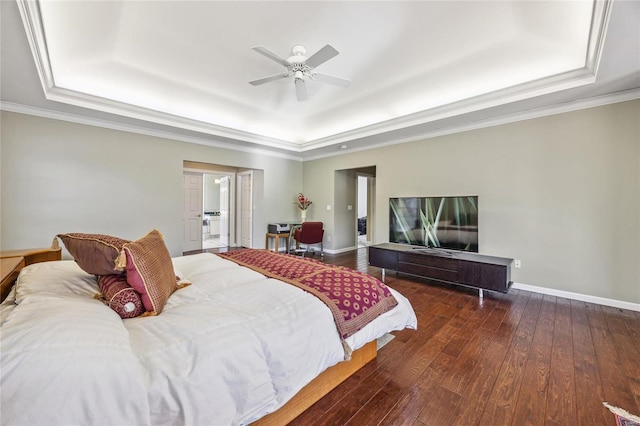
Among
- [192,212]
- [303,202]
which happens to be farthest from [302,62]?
[192,212]

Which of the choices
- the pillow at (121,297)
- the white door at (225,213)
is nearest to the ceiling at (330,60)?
the pillow at (121,297)

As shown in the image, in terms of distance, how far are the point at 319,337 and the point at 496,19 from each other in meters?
3.18

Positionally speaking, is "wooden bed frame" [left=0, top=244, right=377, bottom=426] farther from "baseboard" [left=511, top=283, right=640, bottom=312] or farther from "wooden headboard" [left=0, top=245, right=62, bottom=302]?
"baseboard" [left=511, top=283, right=640, bottom=312]

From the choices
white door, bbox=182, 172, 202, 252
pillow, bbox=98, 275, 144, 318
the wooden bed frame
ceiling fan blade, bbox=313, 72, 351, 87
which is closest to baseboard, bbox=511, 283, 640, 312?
the wooden bed frame

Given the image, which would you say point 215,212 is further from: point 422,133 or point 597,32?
point 597,32

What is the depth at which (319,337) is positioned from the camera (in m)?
1.38

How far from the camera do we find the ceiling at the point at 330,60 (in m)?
2.29

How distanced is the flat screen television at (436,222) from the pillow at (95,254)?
3.86 m

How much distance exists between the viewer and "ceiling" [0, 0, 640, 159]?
2293mm

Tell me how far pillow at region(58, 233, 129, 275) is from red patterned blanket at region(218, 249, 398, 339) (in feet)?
3.07

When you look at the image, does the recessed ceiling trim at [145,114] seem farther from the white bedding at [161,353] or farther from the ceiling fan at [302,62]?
the white bedding at [161,353]

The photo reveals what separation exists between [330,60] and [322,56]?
0.54 metres

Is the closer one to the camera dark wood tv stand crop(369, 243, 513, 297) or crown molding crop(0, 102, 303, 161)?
dark wood tv stand crop(369, 243, 513, 297)

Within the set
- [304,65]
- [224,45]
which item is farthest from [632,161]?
[224,45]
